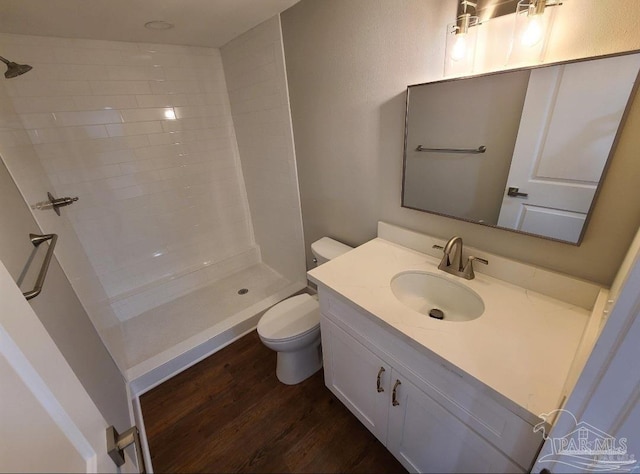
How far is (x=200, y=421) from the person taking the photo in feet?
4.86

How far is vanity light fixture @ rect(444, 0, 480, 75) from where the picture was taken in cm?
92

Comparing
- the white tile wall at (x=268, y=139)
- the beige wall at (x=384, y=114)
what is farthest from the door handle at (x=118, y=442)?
the white tile wall at (x=268, y=139)

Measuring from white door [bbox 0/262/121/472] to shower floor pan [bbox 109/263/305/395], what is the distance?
1374 millimetres

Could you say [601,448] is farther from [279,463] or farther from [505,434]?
[279,463]

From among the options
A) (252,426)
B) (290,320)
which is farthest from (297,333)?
(252,426)

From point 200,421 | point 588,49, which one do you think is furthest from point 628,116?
point 200,421

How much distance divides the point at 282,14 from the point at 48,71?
1.49 meters

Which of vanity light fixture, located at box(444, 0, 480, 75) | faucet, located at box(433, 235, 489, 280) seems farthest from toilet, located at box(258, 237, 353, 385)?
vanity light fixture, located at box(444, 0, 480, 75)

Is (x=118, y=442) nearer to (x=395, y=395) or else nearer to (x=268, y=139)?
(x=395, y=395)

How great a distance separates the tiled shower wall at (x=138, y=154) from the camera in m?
1.73

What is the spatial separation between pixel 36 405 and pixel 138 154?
83.9 inches

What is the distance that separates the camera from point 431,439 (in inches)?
38.1

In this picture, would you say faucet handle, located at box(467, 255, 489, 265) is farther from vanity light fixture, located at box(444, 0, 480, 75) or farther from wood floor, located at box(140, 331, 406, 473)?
wood floor, located at box(140, 331, 406, 473)

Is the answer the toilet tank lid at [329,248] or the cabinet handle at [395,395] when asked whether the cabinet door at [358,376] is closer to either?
the cabinet handle at [395,395]
